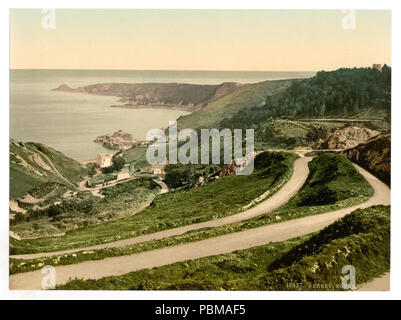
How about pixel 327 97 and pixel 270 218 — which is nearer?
pixel 270 218

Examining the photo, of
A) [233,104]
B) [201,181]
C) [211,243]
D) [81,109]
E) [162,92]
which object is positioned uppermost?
[162,92]

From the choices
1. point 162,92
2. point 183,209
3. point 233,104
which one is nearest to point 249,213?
point 183,209

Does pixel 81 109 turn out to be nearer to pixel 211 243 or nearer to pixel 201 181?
pixel 201 181

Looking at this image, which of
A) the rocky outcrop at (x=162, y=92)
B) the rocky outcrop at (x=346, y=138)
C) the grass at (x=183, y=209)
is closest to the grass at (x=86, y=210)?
the grass at (x=183, y=209)

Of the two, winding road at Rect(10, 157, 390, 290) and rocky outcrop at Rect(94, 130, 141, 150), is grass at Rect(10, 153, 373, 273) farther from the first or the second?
rocky outcrop at Rect(94, 130, 141, 150)

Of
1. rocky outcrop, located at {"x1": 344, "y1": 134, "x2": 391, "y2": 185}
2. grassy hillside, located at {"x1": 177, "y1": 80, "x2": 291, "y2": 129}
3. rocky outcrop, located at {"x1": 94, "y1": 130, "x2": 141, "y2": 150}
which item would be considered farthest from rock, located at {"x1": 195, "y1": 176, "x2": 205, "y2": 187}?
rocky outcrop, located at {"x1": 344, "y1": 134, "x2": 391, "y2": 185}

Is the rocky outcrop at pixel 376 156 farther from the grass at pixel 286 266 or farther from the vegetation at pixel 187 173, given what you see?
the vegetation at pixel 187 173

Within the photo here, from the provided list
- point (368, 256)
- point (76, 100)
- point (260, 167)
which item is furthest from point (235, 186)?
point (76, 100)
